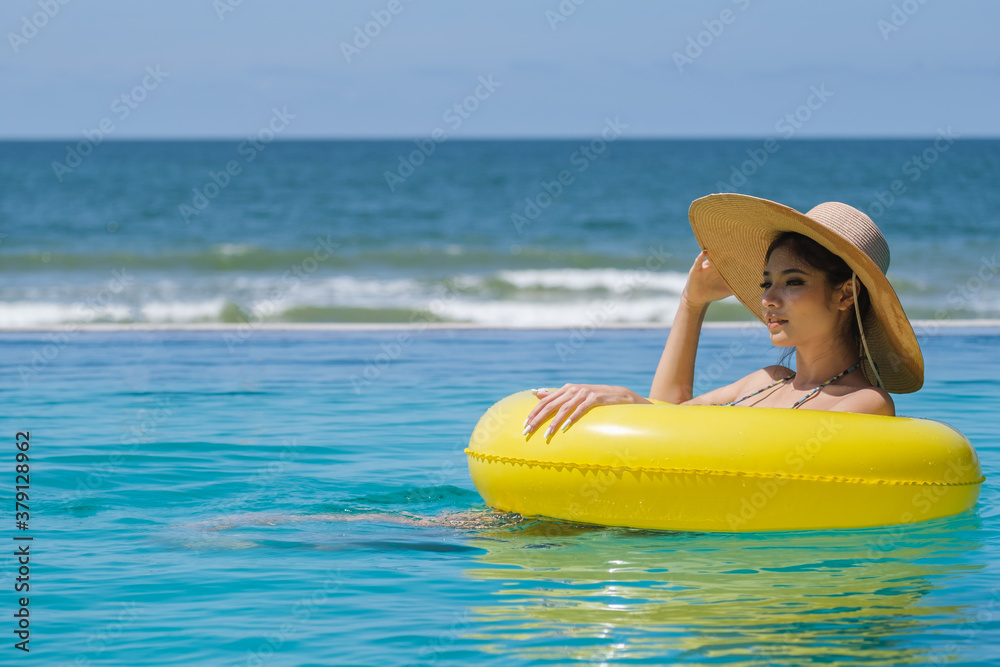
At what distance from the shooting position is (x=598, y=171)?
4825 cm

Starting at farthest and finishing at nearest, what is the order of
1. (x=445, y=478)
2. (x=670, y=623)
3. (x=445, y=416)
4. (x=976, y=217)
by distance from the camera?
(x=976, y=217) < (x=445, y=416) < (x=445, y=478) < (x=670, y=623)

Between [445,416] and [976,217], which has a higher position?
[976,217]

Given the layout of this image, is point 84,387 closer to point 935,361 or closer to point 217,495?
point 217,495

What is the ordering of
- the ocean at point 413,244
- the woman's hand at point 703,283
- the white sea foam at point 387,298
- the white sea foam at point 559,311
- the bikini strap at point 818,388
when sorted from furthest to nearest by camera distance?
Answer: the ocean at point 413,244
the white sea foam at point 387,298
the white sea foam at point 559,311
the woman's hand at point 703,283
the bikini strap at point 818,388

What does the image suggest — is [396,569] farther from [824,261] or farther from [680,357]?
[824,261]

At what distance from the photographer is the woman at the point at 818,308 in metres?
3.95

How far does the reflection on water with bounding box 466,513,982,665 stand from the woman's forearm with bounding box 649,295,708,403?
671mm

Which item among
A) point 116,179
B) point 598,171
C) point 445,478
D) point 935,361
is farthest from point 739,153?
point 445,478

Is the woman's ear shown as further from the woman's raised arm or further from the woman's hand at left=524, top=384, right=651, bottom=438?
the woman's hand at left=524, top=384, right=651, bottom=438

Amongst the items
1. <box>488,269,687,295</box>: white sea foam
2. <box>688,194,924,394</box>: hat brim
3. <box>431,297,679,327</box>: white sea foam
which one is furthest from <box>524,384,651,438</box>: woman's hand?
<box>488,269,687,295</box>: white sea foam

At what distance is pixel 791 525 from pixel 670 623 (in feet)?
2.59

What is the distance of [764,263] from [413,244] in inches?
745

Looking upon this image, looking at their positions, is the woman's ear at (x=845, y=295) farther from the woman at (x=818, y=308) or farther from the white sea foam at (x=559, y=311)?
the white sea foam at (x=559, y=311)

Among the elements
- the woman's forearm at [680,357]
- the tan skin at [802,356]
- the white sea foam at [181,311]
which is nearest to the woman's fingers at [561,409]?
the tan skin at [802,356]
